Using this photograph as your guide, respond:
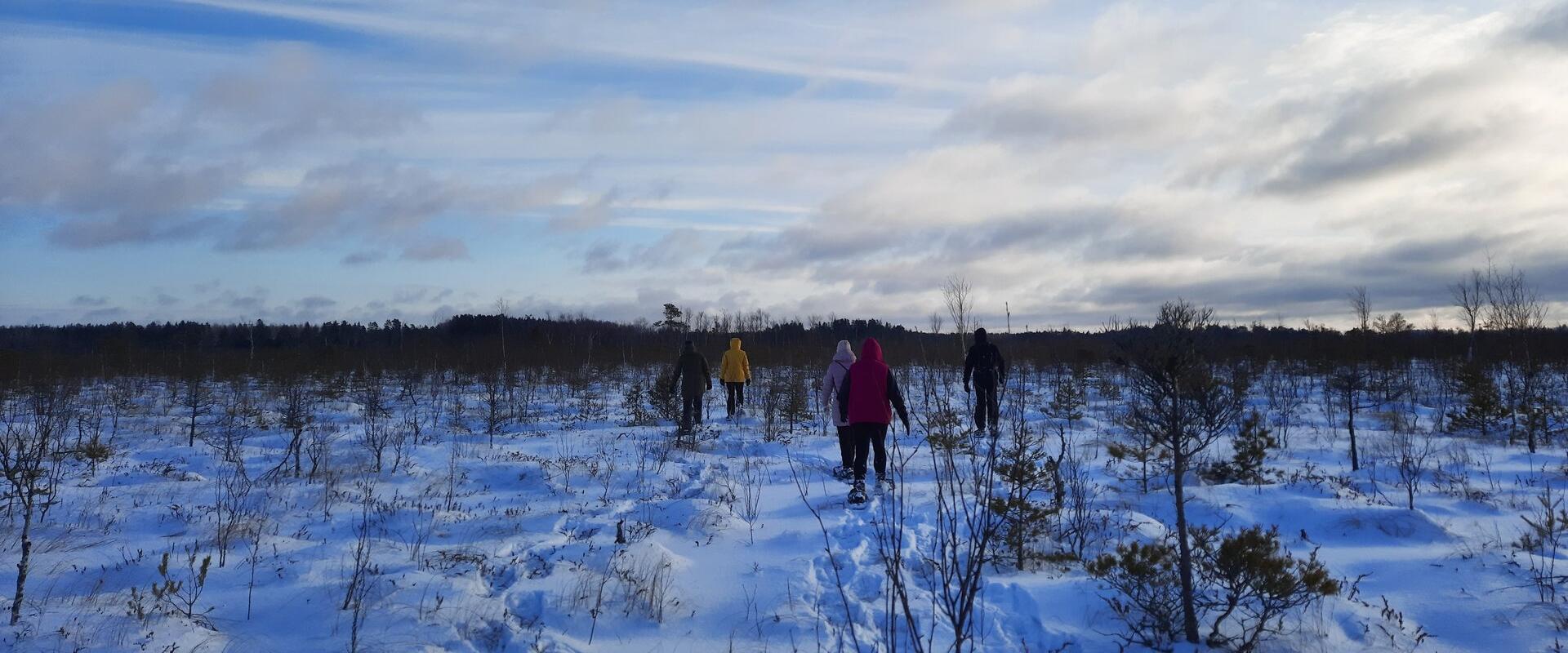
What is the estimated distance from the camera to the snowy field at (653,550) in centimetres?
423

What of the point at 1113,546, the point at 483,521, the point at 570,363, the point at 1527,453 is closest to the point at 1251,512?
the point at 1113,546

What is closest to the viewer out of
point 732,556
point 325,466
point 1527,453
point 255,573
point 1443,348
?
point 255,573

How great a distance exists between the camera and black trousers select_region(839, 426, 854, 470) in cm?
792

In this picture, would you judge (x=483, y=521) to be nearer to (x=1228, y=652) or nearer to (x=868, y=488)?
(x=868, y=488)

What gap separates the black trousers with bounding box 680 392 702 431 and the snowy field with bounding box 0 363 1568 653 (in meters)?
1.36

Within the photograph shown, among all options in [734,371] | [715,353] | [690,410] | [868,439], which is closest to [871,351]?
[868,439]

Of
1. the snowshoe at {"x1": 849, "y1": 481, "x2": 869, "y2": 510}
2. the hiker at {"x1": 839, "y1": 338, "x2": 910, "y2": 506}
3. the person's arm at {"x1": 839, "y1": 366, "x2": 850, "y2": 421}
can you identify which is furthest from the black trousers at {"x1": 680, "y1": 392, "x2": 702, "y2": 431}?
the snowshoe at {"x1": 849, "y1": 481, "x2": 869, "y2": 510}

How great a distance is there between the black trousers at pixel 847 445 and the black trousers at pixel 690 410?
3.87 meters

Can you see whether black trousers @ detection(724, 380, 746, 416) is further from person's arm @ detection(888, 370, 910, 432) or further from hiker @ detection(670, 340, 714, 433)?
person's arm @ detection(888, 370, 910, 432)

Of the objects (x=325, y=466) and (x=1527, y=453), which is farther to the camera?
(x=1527, y=453)

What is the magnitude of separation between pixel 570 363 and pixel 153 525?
65.9 ft

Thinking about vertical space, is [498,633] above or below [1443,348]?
below

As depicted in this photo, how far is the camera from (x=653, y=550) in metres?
5.55

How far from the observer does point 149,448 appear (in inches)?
406
